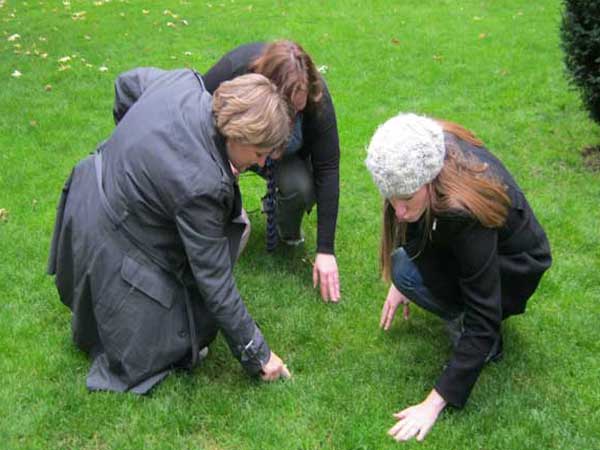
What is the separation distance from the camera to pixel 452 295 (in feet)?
9.61

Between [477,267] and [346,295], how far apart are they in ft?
4.05

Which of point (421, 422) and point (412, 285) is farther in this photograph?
point (412, 285)

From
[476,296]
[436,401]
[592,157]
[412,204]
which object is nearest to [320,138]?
[412,204]

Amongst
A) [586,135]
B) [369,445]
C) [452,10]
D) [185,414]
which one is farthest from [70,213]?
[452,10]

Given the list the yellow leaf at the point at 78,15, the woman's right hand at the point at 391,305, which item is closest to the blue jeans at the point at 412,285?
the woman's right hand at the point at 391,305

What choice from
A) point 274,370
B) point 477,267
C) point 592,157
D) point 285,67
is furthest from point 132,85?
point 592,157

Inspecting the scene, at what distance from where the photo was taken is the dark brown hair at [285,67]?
295 centimetres

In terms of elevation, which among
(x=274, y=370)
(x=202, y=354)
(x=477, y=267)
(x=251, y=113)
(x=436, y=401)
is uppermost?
(x=251, y=113)

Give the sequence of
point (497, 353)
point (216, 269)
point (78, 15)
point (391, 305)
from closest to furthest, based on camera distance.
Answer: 1. point (216, 269)
2. point (497, 353)
3. point (391, 305)
4. point (78, 15)

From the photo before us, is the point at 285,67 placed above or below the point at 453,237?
above

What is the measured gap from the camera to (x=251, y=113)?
96.5 inches

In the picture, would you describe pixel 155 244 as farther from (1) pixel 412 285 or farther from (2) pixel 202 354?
(1) pixel 412 285

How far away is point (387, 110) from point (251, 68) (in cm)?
312

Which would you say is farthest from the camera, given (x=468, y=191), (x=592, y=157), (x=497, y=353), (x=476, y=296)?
(x=592, y=157)
